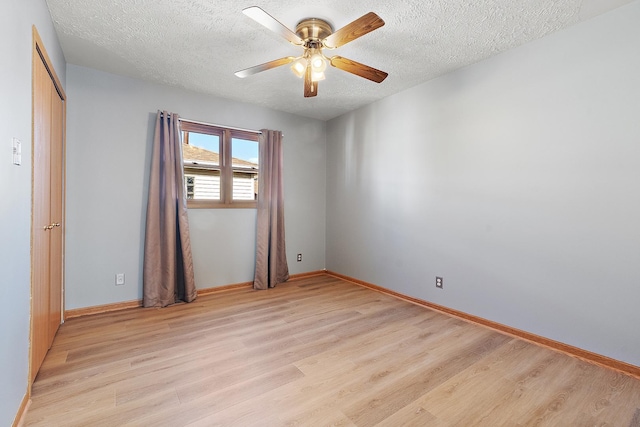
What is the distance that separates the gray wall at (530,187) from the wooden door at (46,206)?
3.25 meters

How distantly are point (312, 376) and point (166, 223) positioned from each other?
2.32 m

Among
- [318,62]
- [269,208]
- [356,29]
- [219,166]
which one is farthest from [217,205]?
[356,29]

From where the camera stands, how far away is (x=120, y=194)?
3.10 m

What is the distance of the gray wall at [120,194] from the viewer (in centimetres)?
288

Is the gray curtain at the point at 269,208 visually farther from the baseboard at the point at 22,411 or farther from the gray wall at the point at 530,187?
the baseboard at the point at 22,411

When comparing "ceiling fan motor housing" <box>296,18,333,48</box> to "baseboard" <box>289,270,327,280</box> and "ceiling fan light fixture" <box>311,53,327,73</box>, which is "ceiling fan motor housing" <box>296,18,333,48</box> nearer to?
"ceiling fan light fixture" <box>311,53,327,73</box>

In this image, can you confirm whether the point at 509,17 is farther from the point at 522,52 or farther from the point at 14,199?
the point at 14,199

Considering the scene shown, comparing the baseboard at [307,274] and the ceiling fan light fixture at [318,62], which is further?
the baseboard at [307,274]

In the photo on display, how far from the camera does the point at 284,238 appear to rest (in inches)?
A: 163

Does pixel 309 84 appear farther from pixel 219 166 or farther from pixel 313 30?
pixel 219 166

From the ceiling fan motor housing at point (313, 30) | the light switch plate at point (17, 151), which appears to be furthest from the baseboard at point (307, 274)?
the light switch plate at point (17, 151)

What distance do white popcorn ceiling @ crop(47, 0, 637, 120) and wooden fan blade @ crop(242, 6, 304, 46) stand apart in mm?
214

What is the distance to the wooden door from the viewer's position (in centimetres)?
176

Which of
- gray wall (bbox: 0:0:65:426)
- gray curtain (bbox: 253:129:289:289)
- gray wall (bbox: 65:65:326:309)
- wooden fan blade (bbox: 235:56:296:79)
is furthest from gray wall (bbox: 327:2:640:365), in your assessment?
gray wall (bbox: 0:0:65:426)
